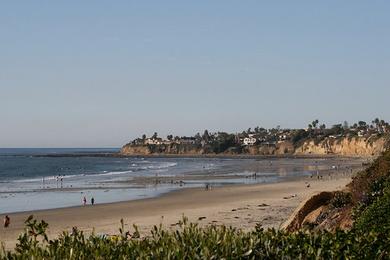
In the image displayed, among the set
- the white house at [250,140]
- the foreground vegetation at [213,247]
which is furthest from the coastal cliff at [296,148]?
the foreground vegetation at [213,247]

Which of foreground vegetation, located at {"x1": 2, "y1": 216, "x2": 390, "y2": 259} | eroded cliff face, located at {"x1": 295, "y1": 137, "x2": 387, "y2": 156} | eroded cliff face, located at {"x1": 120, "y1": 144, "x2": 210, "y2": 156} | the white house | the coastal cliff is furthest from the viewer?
the white house

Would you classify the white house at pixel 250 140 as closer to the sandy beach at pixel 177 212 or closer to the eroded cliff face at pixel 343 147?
the eroded cliff face at pixel 343 147

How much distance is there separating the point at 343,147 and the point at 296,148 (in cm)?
1883

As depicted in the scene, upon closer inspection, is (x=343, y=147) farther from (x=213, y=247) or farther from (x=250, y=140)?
(x=213, y=247)

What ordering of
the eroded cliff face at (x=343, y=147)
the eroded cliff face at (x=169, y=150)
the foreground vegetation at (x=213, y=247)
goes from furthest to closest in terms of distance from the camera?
1. the eroded cliff face at (x=169, y=150)
2. the eroded cliff face at (x=343, y=147)
3. the foreground vegetation at (x=213, y=247)

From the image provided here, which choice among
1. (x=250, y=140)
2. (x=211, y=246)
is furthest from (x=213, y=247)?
(x=250, y=140)

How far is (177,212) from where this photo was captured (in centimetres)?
3238

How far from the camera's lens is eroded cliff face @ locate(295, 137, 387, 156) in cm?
13612

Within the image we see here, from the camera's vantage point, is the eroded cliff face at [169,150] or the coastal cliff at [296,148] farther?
the eroded cliff face at [169,150]

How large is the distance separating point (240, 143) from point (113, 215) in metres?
155

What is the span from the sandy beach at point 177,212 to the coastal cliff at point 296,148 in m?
87.8

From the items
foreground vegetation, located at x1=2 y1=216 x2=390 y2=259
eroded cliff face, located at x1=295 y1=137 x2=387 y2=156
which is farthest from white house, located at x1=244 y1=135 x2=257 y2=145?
foreground vegetation, located at x1=2 y1=216 x2=390 y2=259

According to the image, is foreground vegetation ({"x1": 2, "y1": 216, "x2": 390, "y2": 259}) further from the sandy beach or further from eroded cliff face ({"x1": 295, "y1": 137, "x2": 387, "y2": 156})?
eroded cliff face ({"x1": 295, "y1": 137, "x2": 387, "y2": 156})

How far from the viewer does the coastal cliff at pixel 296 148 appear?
140 m
